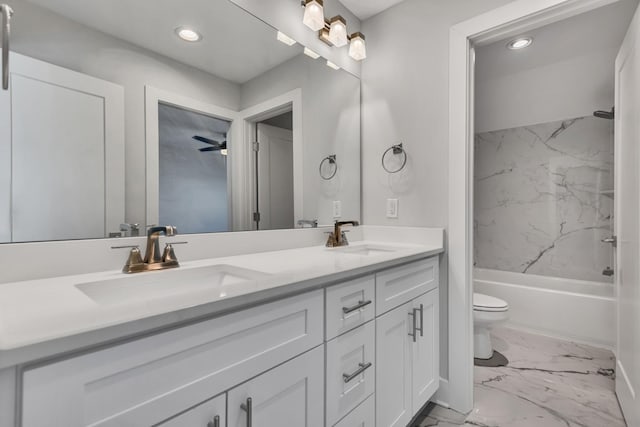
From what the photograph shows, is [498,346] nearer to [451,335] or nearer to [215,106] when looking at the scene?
[451,335]

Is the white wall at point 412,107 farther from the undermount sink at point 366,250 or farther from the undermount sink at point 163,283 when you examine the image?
the undermount sink at point 163,283

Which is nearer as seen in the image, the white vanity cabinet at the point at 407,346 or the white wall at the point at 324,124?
the white vanity cabinet at the point at 407,346

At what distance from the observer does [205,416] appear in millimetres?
655

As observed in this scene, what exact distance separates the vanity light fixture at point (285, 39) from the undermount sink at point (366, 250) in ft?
3.61

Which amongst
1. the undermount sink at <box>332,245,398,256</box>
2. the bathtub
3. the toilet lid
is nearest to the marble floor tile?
the bathtub

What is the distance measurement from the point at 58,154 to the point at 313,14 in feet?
4.25

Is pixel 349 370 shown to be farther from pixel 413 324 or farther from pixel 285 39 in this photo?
pixel 285 39

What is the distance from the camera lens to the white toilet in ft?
6.72

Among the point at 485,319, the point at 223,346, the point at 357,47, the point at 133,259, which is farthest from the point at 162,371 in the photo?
the point at 485,319

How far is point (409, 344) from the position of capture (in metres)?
1.36

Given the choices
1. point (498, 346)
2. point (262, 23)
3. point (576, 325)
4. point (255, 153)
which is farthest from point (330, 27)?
point (576, 325)

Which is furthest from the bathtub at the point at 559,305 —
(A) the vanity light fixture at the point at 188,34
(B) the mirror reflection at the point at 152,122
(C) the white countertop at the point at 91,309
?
(A) the vanity light fixture at the point at 188,34

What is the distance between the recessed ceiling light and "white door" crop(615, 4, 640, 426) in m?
0.94

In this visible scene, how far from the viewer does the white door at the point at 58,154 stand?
85 centimetres
